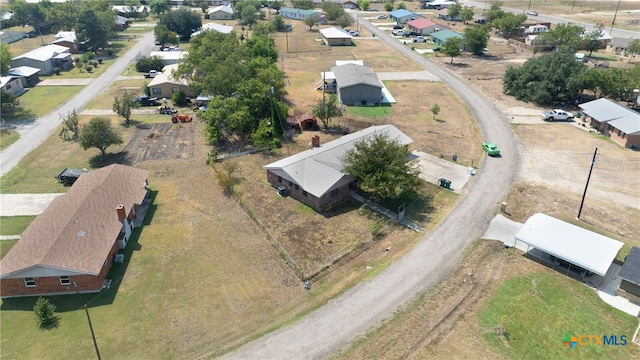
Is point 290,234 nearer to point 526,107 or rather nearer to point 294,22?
point 526,107

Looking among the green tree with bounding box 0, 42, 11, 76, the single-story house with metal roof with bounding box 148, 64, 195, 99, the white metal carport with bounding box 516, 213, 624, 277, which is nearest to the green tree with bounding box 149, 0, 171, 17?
the green tree with bounding box 0, 42, 11, 76

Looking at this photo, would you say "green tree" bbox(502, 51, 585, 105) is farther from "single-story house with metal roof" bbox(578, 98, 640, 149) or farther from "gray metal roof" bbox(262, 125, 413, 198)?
"gray metal roof" bbox(262, 125, 413, 198)

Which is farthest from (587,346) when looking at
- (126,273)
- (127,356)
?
(126,273)

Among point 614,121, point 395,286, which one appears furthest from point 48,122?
point 614,121

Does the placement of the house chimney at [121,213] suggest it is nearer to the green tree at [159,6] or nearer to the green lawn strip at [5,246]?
the green lawn strip at [5,246]

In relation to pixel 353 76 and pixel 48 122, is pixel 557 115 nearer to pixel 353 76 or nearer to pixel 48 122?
pixel 353 76

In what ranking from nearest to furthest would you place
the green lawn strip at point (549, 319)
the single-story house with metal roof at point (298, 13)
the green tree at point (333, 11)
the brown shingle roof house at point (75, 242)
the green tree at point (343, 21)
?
the green lawn strip at point (549, 319)
the brown shingle roof house at point (75, 242)
the green tree at point (343, 21)
the green tree at point (333, 11)
the single-story house with metal roof at point (298, 13)

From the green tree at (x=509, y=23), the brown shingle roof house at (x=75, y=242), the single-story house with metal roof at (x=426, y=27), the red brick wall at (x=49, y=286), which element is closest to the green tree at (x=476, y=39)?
the green tree at (x=509, y=23)
